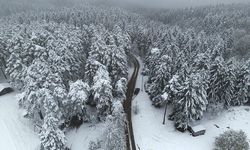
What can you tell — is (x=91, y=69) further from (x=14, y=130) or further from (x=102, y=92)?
(x=14, y=130)

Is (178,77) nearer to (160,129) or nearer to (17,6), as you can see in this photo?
(160,129)

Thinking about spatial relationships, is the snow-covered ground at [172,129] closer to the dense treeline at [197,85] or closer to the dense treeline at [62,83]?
the dense treeline at [197,85]

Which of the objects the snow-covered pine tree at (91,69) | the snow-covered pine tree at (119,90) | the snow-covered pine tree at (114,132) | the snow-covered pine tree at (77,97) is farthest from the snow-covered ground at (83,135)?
the snow-covered pine tree at (91,69)

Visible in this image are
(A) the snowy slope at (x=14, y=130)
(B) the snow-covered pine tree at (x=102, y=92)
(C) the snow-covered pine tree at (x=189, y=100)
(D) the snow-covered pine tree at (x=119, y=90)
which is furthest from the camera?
(D) the snow-covered pine tree at (x=119, y=90)

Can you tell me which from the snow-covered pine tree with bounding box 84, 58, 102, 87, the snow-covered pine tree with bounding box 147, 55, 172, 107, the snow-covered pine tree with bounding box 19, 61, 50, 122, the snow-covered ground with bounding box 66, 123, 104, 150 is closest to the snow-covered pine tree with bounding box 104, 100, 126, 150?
the snow-covered ground with bounding box 66, 123, 104, 150

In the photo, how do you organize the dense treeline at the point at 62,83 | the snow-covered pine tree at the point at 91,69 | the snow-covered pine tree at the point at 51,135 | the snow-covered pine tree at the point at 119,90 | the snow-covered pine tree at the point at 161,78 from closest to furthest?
the snow-covered pine tree at the point at 51,135, the dense treeline at the point at 62,83, the snow-covered pine tree at the point at 119,90, the snow-covered pine tree at the point at 91,69, the snow-covered pine tree at the point at 161,78

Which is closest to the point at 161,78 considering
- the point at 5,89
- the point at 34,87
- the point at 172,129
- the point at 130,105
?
the point at 130,105

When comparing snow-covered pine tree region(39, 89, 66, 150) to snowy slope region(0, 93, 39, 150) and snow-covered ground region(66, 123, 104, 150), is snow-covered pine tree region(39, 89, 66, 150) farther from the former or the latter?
snowy slope region(0, 93, 39, 150)
